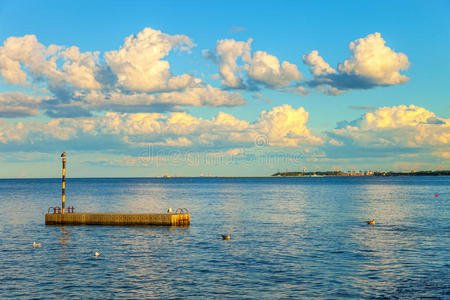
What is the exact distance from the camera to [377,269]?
35.7m

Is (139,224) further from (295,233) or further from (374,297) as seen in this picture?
(374,297)

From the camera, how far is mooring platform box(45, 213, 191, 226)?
209 ft

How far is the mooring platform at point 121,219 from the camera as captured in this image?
63753mm

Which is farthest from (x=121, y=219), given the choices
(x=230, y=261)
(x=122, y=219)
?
(x=230, y=261)

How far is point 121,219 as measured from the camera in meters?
65.3

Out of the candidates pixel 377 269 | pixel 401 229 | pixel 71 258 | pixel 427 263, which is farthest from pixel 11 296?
pixel 401 229

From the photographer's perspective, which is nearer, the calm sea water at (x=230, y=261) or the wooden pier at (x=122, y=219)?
the calm sea water at (x=230, y=261)

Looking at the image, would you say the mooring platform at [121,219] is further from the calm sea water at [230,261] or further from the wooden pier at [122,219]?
the calm sea water at [230,261]

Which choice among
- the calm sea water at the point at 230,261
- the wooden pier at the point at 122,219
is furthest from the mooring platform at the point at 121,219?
the calm sea water at the point at 230,261

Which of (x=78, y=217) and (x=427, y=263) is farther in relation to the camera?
(x=78, y=217)

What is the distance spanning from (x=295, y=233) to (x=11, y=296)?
113 ft

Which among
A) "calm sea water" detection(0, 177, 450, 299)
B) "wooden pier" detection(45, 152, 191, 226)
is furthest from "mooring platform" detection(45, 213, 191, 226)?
"calm sea water" detection(0, 177, 450, 299)

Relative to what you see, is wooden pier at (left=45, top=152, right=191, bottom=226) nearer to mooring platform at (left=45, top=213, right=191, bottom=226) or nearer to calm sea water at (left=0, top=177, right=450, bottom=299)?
mooring platform at (left=45, top=213, right=191, bottom=226)

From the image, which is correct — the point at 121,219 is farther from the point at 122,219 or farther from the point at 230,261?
the point at 230,261
